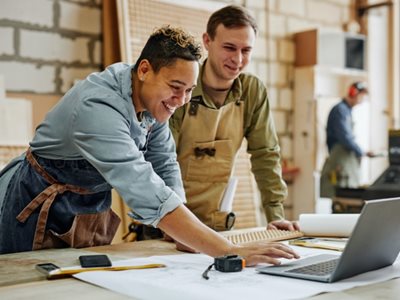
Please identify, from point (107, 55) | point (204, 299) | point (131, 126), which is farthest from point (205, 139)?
point (107, 55)

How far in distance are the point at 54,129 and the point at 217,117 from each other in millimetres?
785

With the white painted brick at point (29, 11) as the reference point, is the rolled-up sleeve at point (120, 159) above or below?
below

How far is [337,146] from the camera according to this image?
16.1 feet

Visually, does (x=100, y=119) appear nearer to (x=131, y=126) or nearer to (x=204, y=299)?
(x=131, y=126)

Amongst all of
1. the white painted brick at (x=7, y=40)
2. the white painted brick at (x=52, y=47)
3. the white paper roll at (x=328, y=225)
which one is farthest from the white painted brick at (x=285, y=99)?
the white paper roll at (x=328, y=225)

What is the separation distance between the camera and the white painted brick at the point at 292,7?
4.77 meters

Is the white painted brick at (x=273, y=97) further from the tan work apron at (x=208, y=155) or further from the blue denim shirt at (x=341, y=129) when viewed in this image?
the tan work apron at (x=208, y=155)

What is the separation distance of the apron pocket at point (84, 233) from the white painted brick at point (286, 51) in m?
3.39

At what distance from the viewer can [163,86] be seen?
1477 mm

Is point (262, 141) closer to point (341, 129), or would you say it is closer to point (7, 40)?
point (7, 40)

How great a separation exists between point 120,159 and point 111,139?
5 centimetres

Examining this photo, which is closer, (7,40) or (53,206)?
(53,206)

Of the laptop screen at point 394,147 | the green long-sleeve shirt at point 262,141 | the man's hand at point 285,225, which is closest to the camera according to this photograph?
the man's hand at point 285,225

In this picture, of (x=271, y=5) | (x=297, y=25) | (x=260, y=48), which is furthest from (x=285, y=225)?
(x=297, y=25)
